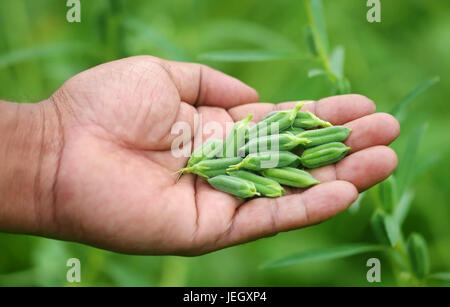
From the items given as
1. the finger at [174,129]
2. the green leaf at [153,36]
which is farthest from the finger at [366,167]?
the green leaf at [153,36]

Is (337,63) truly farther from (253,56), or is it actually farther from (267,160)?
(267,160)

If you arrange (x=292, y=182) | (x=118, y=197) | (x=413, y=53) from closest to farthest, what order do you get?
(x=118, y=197)
(x=292, y=182)
(x=413, y=53)

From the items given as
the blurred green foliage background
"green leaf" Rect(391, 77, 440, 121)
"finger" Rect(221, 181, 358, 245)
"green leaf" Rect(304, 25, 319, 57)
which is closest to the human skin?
"finger" Rect(221, 181, 358, 245)

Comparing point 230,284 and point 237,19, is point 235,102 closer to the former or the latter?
point 230,284

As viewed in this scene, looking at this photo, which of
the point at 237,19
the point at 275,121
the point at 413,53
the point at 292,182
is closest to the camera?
the point at 292,182
